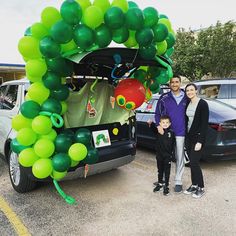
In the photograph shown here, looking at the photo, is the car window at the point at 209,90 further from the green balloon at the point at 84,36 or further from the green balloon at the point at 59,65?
the green balloon at the point at 84,36

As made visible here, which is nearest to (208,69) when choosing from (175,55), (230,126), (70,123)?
(175,55)

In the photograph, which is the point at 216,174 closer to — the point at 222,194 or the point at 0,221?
the point at 222,194

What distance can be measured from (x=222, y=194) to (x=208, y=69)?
2236cm

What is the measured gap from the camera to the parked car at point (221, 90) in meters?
8.55

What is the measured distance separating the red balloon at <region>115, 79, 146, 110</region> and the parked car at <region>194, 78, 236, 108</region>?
5.00 m

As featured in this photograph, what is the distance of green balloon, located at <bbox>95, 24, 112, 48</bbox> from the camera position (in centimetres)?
300

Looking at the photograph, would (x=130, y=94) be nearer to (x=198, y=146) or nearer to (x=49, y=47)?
(x=198, y=146)

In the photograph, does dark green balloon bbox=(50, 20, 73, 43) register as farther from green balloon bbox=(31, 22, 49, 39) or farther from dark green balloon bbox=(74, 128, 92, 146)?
dark green balloon bbox=(74, 128, 92, 146)

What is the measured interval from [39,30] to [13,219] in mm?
2333

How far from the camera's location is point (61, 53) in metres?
3.12

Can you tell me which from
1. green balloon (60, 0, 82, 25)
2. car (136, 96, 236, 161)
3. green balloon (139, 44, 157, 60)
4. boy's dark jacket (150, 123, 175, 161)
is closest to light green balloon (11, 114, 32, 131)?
green balloon (60, 0, 82, 25)

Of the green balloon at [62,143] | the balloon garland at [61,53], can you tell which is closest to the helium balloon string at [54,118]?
the balloon garland at [61,53]

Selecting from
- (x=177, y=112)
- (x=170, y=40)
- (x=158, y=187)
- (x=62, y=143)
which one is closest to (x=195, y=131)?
(x=177, y=112)

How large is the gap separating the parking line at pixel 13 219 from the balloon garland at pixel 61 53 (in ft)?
2.18
